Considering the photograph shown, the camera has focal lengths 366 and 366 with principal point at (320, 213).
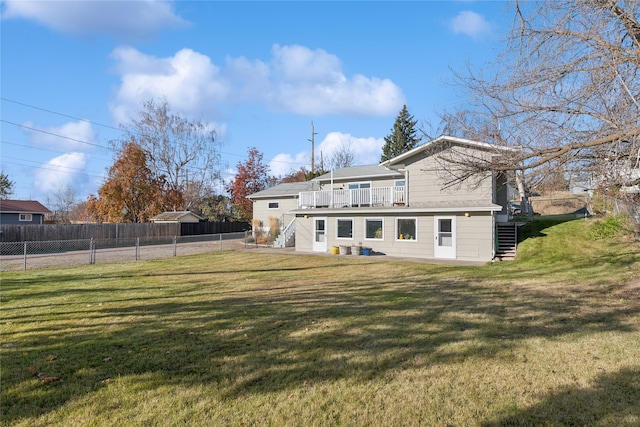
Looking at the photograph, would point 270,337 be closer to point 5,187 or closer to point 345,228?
point 345,228

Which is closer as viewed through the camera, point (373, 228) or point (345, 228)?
point (373, 228)

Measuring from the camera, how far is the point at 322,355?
469 centimetres

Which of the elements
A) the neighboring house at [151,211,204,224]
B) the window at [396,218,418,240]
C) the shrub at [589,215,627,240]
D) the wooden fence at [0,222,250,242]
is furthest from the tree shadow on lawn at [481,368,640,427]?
the neighboring house at [151,211,204,224]

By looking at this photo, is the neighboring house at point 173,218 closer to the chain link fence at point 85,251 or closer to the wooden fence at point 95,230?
the wooden fence at point 95,230

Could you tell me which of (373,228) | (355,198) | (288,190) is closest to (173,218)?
(288,190)

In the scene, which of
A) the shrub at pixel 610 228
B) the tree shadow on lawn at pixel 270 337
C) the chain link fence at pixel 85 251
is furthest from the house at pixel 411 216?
the tree shadow on lawn at pixel 270 337

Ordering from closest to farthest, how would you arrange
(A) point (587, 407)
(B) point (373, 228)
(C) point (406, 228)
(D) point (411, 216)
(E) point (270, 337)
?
(A) point (587, 407) < (E) point (270, 337) < (D) point (411, 216) < (C) point (406, 228) < (B) point (373, 228)

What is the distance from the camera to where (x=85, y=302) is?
26.2 ft

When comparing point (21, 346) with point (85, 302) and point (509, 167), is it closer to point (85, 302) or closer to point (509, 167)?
point (85, 302)

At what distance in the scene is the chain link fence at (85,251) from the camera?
16.4 m

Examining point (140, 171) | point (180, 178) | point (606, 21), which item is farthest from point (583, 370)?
point (180, 178)

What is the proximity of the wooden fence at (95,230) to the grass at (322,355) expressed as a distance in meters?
19.3

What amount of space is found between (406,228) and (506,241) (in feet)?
16.2

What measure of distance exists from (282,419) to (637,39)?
29.9ft
